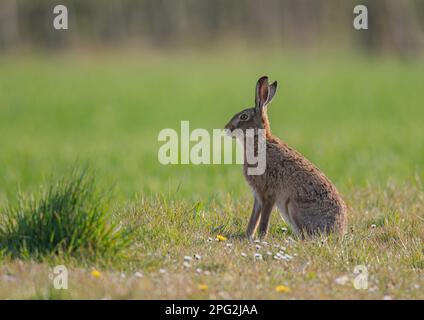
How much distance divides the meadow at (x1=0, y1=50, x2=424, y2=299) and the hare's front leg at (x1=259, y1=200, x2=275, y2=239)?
147mm

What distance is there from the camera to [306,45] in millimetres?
64750

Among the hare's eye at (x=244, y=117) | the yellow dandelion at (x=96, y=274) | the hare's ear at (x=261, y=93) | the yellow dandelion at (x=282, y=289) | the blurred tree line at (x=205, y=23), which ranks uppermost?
the blurred tree line at (x=205, y=23)

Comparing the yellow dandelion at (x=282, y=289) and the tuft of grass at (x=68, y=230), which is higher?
the tuft of grass at (x=68, y=230)

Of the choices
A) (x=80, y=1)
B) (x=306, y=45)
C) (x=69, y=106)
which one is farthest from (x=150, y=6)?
(x=69, y=106)

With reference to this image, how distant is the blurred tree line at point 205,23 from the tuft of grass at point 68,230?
48.0 metres

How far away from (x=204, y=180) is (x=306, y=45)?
51650 mm

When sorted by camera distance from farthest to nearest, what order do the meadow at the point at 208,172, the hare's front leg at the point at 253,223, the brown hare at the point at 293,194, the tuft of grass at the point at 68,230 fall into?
1. the hare's front leg at the point at 253,223
2. the brown hare at the point at 293,194
3. the tuft of grass at the point at 68,230
4. the meadow at the point at 208,172

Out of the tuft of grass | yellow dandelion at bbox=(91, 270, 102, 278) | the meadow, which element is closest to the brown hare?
the meadow

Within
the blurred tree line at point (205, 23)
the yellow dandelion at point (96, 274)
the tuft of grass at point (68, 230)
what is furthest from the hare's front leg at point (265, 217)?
the blurred tree line at point (205, 23)

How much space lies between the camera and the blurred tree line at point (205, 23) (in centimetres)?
5981

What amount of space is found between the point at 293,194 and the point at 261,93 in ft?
3.54

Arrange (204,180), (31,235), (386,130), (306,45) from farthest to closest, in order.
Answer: (306,45) → (386,130) → (204,180) → (31,235)

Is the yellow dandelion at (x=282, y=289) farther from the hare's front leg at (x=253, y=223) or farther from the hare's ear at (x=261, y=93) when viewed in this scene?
the hare's ear at (x=261, y=93)
